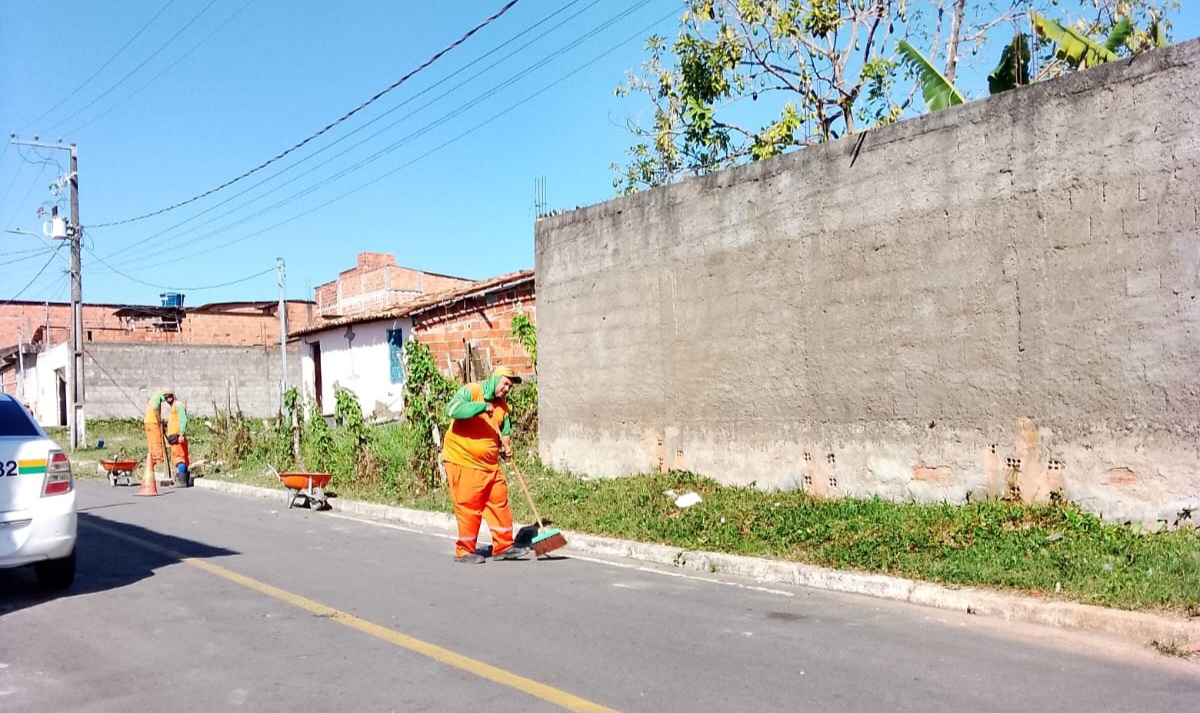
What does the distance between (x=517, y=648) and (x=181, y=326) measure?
4301cm

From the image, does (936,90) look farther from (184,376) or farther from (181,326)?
(181,326)

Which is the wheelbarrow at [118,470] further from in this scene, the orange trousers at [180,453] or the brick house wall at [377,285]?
the brick house wall at [377,285]

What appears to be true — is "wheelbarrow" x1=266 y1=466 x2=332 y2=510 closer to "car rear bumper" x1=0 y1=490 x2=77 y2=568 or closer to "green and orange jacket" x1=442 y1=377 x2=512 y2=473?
"green and orange jacket" x1=442 y1=377 x2=512 y2=473

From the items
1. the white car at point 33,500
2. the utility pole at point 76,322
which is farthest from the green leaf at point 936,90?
the utility pole at point 76,322

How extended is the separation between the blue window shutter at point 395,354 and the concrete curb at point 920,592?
15.8m

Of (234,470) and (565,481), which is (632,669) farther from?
(234,470)

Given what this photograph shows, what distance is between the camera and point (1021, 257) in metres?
8.59

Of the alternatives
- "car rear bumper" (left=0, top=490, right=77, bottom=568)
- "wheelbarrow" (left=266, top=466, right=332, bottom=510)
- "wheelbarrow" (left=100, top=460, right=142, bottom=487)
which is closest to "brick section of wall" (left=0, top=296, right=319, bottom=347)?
"wheelbarrow" (left=100, top=460, right=142, bottom=487)

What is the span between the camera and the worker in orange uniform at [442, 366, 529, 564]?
30.5 feet

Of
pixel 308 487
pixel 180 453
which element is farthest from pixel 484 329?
pixel 308 487

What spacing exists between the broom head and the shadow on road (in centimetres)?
318

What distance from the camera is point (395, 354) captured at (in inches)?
1009

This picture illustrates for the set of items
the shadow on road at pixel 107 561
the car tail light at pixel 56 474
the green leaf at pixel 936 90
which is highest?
the green leaf at pixel 936 90

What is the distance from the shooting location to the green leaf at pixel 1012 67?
1042cm
